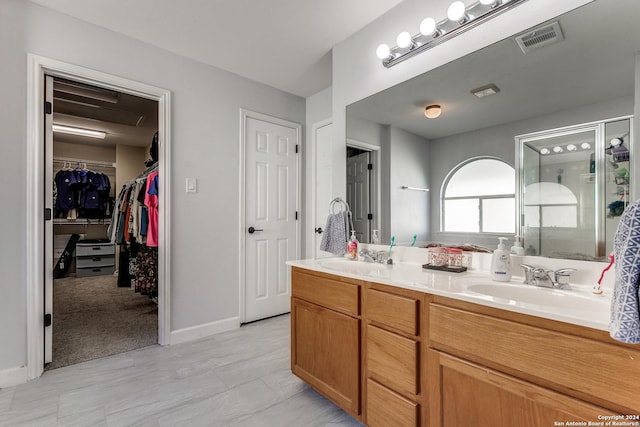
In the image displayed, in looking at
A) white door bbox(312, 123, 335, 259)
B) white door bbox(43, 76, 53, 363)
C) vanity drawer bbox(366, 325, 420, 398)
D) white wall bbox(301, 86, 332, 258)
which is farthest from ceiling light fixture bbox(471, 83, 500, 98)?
white door bbox(43, 76, 53, 363)

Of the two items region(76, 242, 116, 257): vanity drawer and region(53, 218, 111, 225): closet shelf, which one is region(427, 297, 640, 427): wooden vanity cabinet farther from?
region(53, 218, 111, 225): closet shelf

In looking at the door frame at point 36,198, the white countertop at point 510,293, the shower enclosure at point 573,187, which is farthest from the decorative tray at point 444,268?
the door frame at point 36,198

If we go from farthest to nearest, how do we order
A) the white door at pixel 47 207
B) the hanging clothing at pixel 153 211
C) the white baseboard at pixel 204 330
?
the hanging clothing at pixel 153 211
the white baseboard at pixel 204 330
the white door at pixel 47 207

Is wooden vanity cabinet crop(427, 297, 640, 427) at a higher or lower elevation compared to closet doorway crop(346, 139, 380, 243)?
lower

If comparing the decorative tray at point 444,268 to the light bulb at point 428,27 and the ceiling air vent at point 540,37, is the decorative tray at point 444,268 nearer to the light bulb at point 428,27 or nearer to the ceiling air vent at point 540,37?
the ceiling air vent at point 540,37

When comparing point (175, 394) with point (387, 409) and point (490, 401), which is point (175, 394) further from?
point (490, 401)

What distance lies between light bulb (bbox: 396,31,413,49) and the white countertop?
4.31ft

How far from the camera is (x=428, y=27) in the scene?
1.65 m

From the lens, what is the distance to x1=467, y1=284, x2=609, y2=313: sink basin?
106cm

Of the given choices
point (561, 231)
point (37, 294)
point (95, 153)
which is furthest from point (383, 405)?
point (95, 153)

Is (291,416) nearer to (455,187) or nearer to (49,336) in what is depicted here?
(455,187)

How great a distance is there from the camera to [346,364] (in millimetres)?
1512

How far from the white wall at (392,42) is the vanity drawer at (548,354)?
131 centimetres

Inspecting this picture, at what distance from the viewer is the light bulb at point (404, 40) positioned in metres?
1.78
